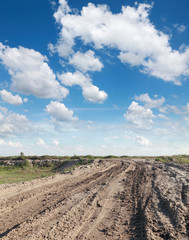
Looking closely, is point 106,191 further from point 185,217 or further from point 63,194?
point 185,217

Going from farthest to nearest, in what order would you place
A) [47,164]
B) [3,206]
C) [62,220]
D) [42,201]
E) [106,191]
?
[47,164] < [106,191] < [42,201] < [3,206] < [62,220]

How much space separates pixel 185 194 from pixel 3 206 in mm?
8692

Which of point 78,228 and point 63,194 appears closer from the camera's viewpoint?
point 78,228

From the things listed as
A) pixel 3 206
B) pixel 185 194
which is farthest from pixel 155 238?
pixel 3 206

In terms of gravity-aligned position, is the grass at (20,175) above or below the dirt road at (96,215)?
below

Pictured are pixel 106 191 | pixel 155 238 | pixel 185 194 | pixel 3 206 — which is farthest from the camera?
pixel 106 191

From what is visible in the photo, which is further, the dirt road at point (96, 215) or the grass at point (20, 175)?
the grass at point (20, 175)

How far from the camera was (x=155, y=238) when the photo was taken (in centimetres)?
535

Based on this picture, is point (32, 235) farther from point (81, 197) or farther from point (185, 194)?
point (185, 194)

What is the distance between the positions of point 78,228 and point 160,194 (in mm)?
5664

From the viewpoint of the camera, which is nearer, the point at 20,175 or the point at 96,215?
the point at 96,215

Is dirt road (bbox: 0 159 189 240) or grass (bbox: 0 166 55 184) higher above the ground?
dirt road (bbox: 0 159 189 240)

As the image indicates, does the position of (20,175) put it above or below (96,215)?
below

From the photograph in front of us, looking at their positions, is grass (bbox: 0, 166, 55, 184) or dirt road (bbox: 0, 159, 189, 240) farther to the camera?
grass (bbox: 0, 166, 55, 184)
